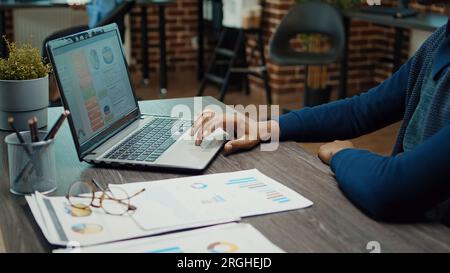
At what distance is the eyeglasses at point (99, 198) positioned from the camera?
1.12m

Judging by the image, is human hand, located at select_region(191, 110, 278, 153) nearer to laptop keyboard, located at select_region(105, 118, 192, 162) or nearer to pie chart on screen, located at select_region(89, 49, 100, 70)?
laptop keyboard, located at select_region(105, 118, 192, 162)

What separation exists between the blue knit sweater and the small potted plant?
61 cm

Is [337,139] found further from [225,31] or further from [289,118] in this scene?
[225,31]

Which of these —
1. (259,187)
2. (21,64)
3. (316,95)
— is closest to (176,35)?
(316,95)

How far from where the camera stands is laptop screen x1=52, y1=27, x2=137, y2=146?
4.34 feet

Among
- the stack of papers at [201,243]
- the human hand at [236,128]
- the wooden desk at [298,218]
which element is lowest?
the wooden desk at [298,218]

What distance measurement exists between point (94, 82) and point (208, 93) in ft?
13.2

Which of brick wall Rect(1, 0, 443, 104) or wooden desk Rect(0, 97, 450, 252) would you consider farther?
brick wall Rect(1, 0, 443, 104)

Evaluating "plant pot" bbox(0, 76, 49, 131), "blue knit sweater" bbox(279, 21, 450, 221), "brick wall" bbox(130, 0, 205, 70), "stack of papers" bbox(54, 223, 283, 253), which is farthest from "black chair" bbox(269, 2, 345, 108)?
"stack of papers" bbox(54, 223, 283, 253)

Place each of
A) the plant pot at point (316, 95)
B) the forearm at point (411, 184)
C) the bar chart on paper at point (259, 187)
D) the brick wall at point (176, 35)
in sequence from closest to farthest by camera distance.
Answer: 1. the forearm at point (411, 184)
2. the bar chart on paper at point (259, 187)
3. the plant pot at point (316, 95)
4. the brick wall at point (176, 35)

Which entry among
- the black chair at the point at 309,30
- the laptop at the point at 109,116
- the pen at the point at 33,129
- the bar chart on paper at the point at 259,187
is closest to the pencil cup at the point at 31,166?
the pen at the point at 33,129

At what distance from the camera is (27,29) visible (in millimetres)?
5523

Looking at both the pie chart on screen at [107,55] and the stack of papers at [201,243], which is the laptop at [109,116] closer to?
the pie chart on screen at [107,55]

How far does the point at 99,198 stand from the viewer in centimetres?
116
